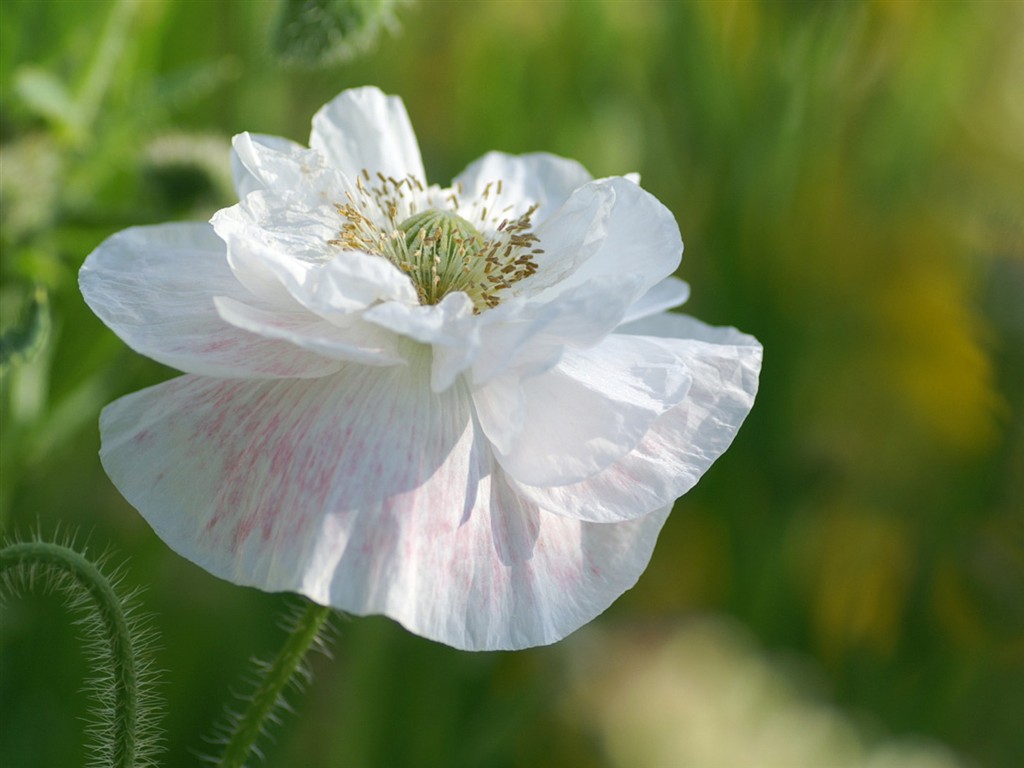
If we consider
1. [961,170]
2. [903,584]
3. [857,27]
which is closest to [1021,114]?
[961,170]

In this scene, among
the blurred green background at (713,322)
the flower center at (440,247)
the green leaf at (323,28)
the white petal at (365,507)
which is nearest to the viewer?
the white petal at (365,507)

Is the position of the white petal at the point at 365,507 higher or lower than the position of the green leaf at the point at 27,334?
lower

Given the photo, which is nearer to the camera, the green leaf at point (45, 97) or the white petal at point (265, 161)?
the white petal at point (265, 161)

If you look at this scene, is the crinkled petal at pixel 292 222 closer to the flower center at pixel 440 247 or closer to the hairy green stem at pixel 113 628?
the flower center at pixel 440 247

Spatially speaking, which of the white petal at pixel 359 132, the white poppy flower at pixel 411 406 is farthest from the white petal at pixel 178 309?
the white petal at pixel 359 132

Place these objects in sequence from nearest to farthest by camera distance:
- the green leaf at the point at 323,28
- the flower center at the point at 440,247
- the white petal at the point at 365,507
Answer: the white petal at the point at 365,507
the flower center at the point at 440,247
the green leaf at the point at 323,28

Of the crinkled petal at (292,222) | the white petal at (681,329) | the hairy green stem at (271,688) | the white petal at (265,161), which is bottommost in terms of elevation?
the hairy green stem at (271,688)

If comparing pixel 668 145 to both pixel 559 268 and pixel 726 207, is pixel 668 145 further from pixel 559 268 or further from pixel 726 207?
pixel 559 268
